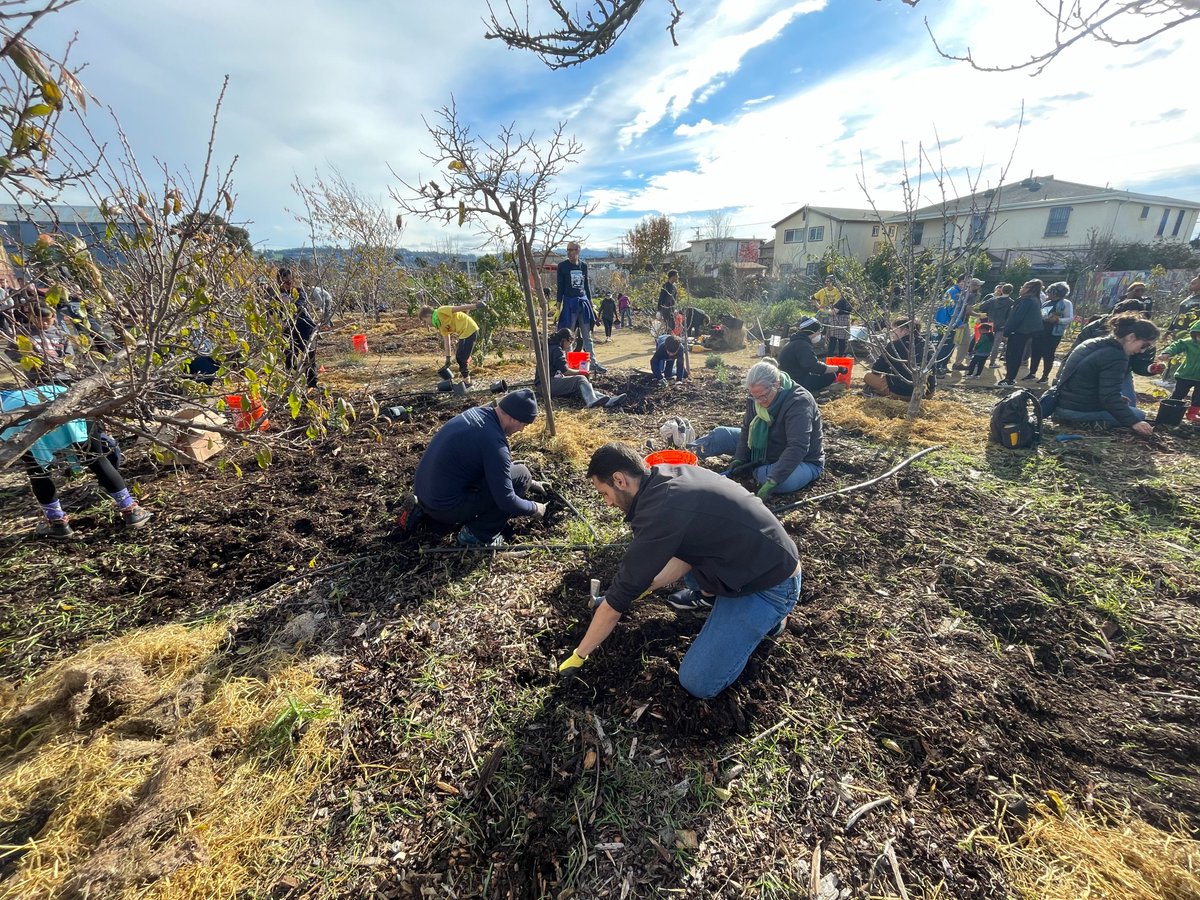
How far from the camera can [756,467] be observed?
441 cm

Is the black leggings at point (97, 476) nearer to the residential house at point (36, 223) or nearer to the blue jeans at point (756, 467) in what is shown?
the residential house at point (36, 223)

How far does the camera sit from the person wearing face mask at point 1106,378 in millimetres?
4742

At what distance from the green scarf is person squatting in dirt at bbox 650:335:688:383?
A: 385 centimetres

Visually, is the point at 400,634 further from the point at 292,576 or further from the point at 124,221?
the point at 124,221

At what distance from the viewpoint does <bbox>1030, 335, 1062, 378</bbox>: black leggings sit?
788 cm

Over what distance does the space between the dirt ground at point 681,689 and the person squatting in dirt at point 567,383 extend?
Result: 304 cm

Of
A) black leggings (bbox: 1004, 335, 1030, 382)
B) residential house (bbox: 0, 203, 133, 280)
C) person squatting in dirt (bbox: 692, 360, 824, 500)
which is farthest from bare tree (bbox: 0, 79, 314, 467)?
black leggings (bbox: 1004, 335, 1030, 382)

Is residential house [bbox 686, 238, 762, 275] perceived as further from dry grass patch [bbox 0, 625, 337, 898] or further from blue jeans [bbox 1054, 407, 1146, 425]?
dry grass patch [bbox 0, 625, 337, 898]

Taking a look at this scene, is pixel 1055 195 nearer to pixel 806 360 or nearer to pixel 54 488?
pixel 806 360

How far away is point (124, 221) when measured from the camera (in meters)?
2.21

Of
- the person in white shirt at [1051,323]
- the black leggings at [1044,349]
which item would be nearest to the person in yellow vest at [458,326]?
the person in white shirt at [1051,323]

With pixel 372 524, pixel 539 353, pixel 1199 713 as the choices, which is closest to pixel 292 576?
pixel 372 524

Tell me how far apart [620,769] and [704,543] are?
1.04 metres

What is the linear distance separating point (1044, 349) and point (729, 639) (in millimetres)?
9446
